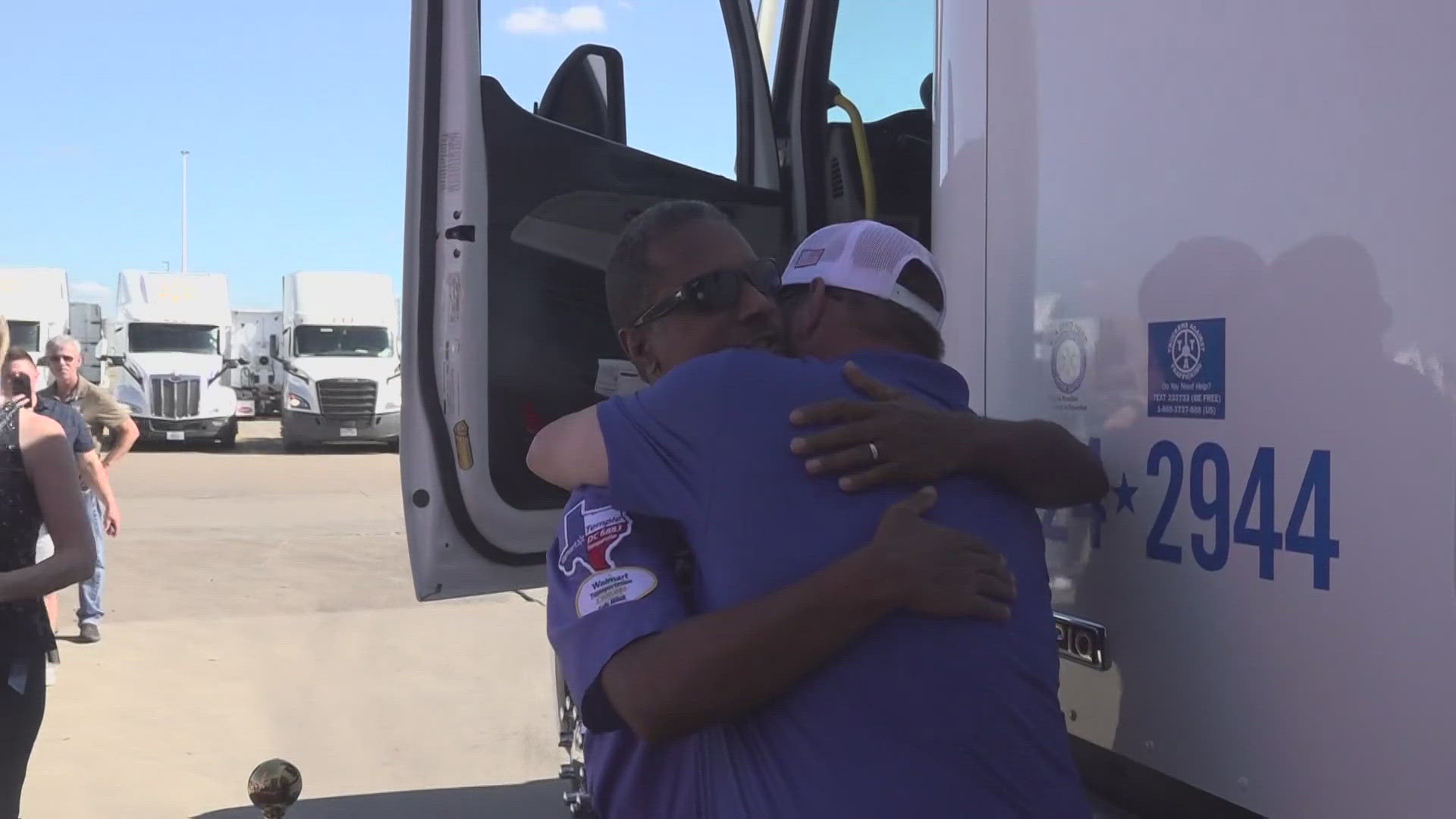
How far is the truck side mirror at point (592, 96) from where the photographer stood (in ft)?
11.7

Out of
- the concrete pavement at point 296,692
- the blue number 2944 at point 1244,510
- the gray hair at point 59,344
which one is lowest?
the concrete pavement at point 296,692

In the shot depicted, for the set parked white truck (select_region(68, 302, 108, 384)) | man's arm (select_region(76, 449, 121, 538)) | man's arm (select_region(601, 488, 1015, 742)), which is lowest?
man's arm (select_region(76, 449, 121, 538))

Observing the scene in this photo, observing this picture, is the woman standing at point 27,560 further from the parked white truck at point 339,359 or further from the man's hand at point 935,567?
the parked white truck at point 339,359

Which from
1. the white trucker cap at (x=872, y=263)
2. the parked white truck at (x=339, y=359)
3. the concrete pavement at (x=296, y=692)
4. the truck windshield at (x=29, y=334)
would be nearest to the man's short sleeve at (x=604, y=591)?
the white trucker cap at (x=872, y=263)

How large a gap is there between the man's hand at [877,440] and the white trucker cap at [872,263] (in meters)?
0.16

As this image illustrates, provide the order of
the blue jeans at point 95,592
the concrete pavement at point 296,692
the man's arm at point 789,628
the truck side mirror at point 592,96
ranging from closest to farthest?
the man's arm at point 789,628, the truck side mirror at point 592,96, the concrete pavement at point 296,692, the blue jeans at point 95,592

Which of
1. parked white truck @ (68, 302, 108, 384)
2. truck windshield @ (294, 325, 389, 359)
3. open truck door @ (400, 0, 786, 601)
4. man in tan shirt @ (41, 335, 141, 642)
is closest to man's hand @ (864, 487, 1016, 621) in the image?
open truck door @ (400, 0, 786, 601)

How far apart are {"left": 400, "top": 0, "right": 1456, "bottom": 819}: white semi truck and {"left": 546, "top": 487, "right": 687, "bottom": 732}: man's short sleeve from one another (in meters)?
0.67

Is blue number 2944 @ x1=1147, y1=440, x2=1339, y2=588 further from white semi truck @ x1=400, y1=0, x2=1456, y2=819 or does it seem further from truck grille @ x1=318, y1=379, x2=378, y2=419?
truck grille @ x1=318, y1=379, x2=378, y2=419

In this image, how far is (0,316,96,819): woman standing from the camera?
296 centimetres

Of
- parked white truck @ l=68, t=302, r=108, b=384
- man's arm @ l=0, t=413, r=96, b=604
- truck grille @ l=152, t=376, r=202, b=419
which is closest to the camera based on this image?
man's arm @ l=0, t=413, r=96, b=604

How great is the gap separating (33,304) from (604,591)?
23.6 metres

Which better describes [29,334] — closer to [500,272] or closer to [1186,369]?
[500,272]

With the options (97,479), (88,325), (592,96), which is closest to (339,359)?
(88,325)
